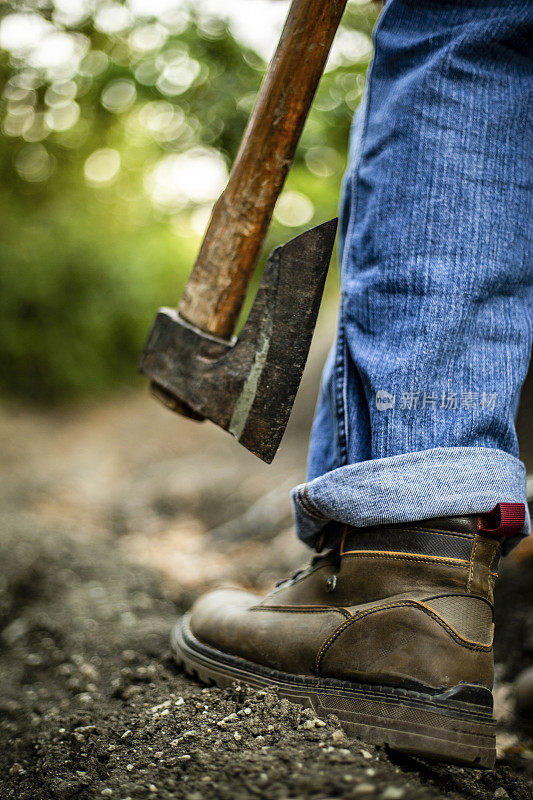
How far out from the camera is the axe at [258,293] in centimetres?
100

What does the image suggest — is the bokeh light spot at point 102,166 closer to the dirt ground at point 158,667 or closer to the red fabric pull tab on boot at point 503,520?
the dirt ground at point 158,667

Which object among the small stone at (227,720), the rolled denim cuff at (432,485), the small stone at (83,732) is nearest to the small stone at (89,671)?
the small stone at (83,732)

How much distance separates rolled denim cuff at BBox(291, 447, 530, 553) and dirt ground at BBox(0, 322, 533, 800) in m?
0.35

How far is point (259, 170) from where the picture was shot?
1126mm

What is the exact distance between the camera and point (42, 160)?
25.3 ft

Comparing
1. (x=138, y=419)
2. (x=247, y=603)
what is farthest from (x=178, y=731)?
(x=138, y=419)

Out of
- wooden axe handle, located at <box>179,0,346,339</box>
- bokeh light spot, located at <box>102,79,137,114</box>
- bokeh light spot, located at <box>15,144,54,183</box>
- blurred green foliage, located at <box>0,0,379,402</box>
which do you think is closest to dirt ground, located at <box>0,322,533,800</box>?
wooden axe handle, located at <box>179,0,346,339</box>

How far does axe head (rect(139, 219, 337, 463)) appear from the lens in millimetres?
986

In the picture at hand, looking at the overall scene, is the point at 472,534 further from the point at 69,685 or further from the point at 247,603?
the point at 69,685

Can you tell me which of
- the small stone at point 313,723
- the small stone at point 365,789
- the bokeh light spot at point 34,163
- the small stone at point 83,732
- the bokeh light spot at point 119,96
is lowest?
the small stone at point 83,732

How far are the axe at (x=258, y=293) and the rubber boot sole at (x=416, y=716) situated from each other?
41 cm

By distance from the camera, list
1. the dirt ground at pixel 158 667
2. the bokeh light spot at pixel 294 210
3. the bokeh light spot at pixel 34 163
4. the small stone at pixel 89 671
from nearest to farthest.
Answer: the dirt ground at pixel 158 667 → the small stone at pixel 89 671 → the bokeh light spot at pixel 294 210 → the bokeh light spot at pixel 34 163

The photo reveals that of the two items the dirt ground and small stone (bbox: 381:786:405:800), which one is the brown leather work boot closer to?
the dirt ground

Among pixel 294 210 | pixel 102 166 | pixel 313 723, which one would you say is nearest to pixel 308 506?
pixel 313 723
